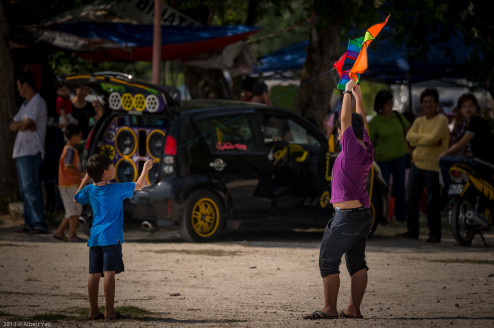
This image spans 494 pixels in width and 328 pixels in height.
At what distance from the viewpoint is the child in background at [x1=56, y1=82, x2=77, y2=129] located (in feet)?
48.1

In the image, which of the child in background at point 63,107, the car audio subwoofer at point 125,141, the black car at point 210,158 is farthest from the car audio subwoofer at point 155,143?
the child in background at point 63,107

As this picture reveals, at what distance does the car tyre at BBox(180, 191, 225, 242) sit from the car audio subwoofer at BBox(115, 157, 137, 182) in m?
0.79

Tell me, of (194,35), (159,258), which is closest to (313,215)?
(159,258)

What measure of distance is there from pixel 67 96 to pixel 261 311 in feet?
27.4

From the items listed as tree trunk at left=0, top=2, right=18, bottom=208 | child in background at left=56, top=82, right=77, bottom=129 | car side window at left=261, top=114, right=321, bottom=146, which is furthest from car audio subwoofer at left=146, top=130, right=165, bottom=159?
tree trunk at left=0, top=2, right=18, bottom=208

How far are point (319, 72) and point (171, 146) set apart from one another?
697 cm

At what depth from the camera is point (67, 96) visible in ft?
48.4

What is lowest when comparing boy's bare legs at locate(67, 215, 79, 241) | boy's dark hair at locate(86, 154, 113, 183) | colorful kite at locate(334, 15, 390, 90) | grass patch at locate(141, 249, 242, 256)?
grass patch at locate(141, 249, 242, 256)

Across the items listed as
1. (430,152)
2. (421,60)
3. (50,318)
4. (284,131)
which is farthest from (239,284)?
(421,60)

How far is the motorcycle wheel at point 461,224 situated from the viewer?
1216 centimetres

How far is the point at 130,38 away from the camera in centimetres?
1620

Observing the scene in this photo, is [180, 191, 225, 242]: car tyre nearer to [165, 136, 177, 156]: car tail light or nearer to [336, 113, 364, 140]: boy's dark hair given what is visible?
[165, 136, 177, 156]: car tail light

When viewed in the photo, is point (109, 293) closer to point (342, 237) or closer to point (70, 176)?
point (342, 237)

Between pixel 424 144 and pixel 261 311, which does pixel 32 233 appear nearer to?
pixel 424 144
